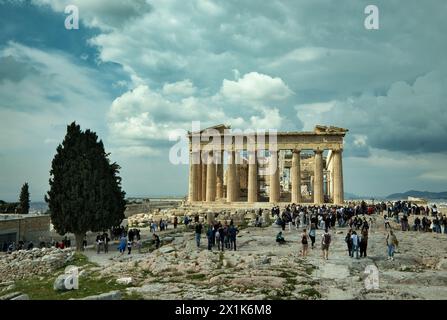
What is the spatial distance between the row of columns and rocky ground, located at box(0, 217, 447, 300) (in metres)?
30.0

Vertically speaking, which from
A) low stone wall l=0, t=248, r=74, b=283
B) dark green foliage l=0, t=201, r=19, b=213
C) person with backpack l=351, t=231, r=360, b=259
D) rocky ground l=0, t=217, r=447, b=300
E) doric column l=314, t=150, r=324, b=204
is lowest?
low stone wall l=0, t=248, r=74, b=283

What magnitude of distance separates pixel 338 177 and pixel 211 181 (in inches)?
729

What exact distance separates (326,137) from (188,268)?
4230 cm

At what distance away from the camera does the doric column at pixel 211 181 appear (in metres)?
62.2

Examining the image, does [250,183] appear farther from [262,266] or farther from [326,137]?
[262,266]

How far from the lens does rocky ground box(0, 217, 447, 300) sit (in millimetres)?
15672

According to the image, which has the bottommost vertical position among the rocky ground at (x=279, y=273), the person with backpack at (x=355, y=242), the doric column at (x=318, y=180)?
the rocky ground at (x=279, y=273)

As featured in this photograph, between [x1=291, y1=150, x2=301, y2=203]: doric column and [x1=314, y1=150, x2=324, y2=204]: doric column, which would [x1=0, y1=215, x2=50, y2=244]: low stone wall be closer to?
[x1=291, y1=150, x2=301, y2=203]: doric column

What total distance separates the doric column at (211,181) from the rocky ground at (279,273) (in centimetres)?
3325

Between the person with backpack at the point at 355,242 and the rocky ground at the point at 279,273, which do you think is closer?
the rocky ground at the point at 279,273

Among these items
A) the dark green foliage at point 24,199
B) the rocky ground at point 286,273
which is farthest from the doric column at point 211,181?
the rocky ground at point 286,273

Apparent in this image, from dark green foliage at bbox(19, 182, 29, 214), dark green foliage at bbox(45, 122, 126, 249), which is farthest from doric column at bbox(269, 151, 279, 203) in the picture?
dark green foliage at bbox(19, 182, 29, 214)

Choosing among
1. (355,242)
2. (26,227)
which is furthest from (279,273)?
(26,227)

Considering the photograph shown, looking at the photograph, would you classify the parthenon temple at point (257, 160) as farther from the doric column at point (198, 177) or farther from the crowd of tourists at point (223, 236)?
the crowd of tourists at point (223, 236)
